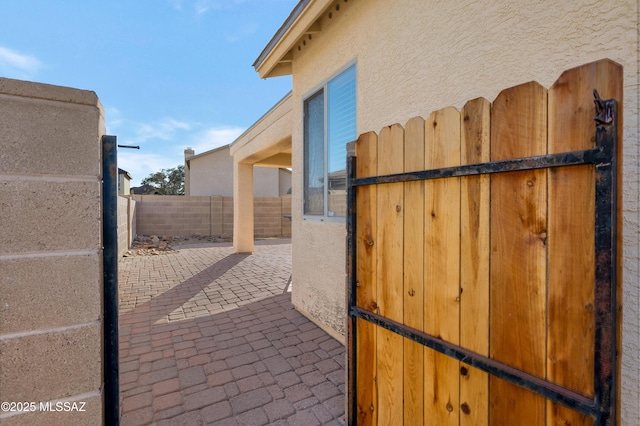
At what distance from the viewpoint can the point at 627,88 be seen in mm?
1243

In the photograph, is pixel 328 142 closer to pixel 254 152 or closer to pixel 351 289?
pixel 351 289

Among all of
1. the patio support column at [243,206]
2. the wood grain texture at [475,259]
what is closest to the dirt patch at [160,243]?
the patio support column at [243,206]

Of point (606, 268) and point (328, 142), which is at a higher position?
point (328, 142)

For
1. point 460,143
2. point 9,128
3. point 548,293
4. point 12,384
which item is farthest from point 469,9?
point 12,384

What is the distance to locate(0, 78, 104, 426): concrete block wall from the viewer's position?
1062 millimetres

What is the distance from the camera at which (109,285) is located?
1253 mm

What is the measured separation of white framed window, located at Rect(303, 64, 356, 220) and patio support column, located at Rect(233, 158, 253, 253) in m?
5.36

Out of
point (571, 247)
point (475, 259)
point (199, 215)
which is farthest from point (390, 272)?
point (199, 215)

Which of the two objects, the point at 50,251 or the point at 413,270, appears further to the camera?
the point at 413,270

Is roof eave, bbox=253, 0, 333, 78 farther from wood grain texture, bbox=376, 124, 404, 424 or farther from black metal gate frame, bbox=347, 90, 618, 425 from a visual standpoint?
black metal gate frame, bbox=347, 90, 618, 425

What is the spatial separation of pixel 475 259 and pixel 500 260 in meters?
0.10

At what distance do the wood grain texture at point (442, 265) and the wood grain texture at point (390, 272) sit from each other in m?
0.18

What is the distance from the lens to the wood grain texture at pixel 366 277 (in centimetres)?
179

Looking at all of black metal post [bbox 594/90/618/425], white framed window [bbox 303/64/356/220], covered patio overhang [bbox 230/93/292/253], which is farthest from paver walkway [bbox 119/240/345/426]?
covered patio overhang [bbox 230/93/292/253]
